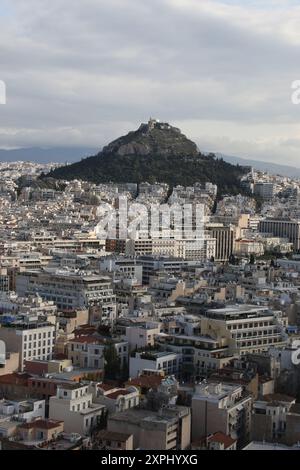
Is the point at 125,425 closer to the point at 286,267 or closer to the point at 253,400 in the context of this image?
the point at 253,400

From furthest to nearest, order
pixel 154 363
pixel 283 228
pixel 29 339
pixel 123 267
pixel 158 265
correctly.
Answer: pixel 283 228, pixel 158 265, pixel 123 267, pixel 29 339, pixel 154 363

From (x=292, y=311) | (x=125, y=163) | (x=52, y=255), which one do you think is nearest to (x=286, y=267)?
(x=52, y=255)

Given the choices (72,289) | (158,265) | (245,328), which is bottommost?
(245,328)

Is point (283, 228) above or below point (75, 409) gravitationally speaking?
above

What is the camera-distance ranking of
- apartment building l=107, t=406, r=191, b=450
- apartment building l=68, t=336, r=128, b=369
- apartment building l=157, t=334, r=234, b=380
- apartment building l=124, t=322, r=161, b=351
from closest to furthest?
apartment building l=107, t=406, r=191, b=450
apartment building l=157, t=334, r=234, b=380
apartment building l=68, t=336, r=128, b=369
apartment building l=124, t=322, r=161, b=351

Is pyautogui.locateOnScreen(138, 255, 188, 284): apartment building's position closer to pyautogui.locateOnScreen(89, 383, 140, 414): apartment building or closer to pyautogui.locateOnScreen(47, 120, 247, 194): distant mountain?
pyautogui.locateOnScreen(89, 383, 140, 414): apartment building

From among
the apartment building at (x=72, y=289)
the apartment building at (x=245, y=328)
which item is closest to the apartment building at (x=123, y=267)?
the apartment building at (x=72, y=289)

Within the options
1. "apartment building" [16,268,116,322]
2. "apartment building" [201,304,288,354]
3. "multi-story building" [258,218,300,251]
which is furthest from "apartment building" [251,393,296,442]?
"multi-story building" [258,218,300,251]

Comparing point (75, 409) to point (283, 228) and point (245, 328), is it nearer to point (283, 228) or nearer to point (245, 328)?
point (245, 328)

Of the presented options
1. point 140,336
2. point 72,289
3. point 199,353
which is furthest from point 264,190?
point 199,353
